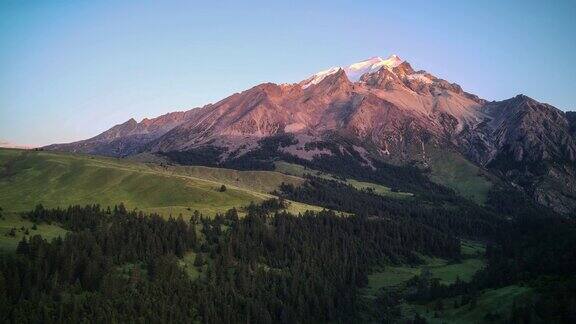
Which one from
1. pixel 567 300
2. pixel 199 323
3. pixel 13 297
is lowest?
pixel 199 323

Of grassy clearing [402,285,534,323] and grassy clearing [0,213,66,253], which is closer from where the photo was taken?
grassy clearing [402,285,534,323]

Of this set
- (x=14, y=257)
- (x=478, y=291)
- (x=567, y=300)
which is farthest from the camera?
(x=478, y=291)

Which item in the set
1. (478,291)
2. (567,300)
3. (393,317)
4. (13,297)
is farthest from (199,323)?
(567,300)

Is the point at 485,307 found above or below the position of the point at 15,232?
below

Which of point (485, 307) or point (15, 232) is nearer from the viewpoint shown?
point (485, 307)

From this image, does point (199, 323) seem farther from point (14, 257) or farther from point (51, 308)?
point (14, 257)

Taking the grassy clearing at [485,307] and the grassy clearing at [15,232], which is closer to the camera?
the grassy clearing at [485,307]

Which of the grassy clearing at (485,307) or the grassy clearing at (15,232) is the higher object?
the grassy clearing at (15,232)

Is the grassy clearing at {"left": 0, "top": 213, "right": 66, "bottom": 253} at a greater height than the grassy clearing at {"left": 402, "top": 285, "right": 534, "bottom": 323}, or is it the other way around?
the grassy clearing at {"left": 0, "top": 213, "right": 66, "bottom": 253}
